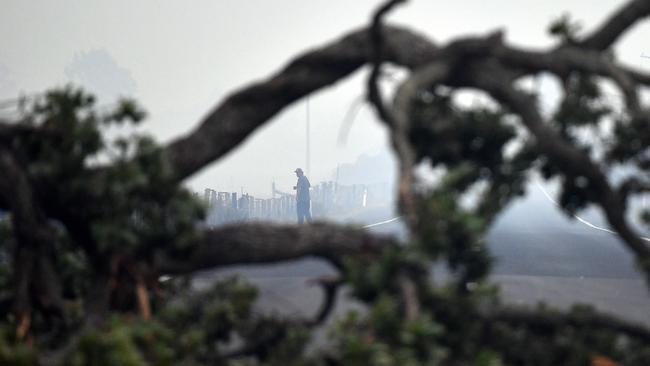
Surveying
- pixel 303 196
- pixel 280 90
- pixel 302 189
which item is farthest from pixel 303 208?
pixel 280 90

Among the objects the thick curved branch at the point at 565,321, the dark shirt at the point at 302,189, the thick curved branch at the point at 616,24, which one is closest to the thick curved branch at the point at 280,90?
the thick curved branch at the point at 616,24

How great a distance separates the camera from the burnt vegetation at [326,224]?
4.68 metres

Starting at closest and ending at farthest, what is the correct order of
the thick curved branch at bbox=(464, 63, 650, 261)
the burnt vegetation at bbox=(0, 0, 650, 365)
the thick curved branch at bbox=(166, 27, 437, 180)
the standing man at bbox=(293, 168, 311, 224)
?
the burnt vegetation at bbox=(0, 0, 650, 365), the thick curved branch at bbox=(464, 63, 650, 261), the thick curved branch at bbox=(166, 27, 437, 180), the standing man at bbox=(293, 168, 311, 224)

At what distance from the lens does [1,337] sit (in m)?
4.06

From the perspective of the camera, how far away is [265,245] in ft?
16.3

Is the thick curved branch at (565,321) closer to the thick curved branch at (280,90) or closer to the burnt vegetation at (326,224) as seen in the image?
the burnt vegetation at (326,224)

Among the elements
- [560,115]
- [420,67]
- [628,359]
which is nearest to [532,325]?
[628,359]

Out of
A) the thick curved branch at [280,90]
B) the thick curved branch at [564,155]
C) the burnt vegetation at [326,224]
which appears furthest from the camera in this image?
the thick curved branch at [280,90]

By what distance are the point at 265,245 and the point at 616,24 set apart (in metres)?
2.65

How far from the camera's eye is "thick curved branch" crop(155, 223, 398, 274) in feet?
16.2

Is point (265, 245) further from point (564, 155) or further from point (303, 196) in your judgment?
point (303, 196)

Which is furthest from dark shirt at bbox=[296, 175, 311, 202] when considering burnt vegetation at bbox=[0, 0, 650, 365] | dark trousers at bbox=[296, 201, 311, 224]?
burnt vegetation at bbox=[0, 0, 650, 365]

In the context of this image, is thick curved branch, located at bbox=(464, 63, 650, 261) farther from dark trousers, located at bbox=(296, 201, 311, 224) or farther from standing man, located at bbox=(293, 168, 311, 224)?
dark trousers, located at bbox=(296, 201, 311, 224)

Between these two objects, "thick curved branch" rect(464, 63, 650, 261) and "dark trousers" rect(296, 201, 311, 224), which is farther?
"dark trousers" rect(296, 201, 311, 224)
